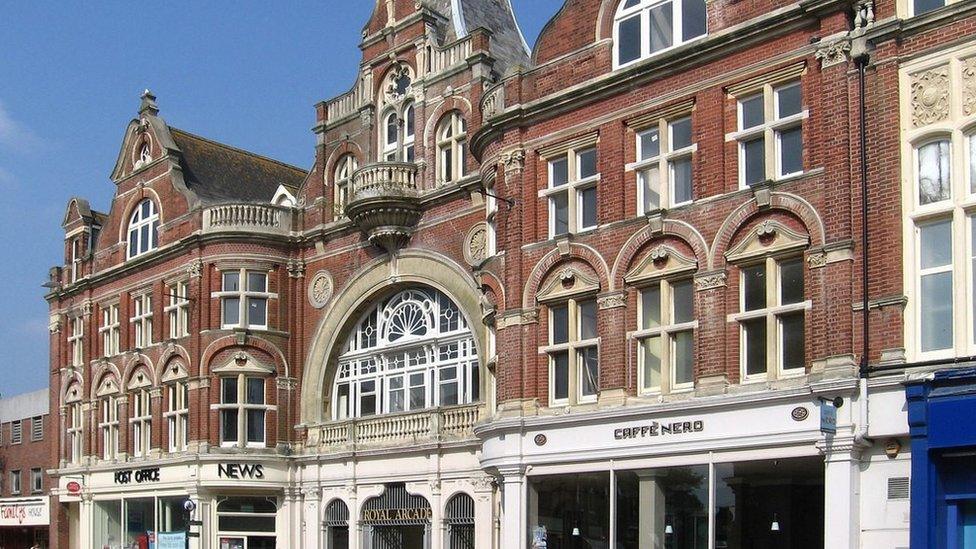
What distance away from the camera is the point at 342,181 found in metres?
37.4

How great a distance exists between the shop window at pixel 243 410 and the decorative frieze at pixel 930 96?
22.2 metres

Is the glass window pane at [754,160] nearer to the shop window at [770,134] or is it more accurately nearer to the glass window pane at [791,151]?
the shop window at [770,134]

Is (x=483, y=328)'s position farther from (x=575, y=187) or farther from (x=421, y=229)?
(x=575, y=187)

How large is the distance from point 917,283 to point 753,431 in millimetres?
3741

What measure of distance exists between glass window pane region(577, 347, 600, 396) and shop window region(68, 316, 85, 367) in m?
24.9

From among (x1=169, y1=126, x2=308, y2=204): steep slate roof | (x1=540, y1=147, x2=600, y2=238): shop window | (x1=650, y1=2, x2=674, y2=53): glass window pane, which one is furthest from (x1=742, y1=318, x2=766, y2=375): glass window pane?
(x1=169, y1=126, x2=308, y2=204): steep slate roof

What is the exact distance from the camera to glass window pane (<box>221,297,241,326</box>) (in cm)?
3803

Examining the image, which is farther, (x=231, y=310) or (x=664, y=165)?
(x=231, y=310)

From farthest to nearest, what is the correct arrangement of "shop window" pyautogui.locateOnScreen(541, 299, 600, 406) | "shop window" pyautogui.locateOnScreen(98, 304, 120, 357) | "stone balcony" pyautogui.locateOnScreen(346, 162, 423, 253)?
"shop window" pyautogui.locateOnScreen(98, 304, 120, 357), "stone balcony" pyautogui.locateOnScreen(346, 162, 423, 253), "shop window" pyautogui.locateOnScreen(541, 299, 600, 406)

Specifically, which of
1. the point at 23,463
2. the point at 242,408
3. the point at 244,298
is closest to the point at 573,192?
the point at 244,298

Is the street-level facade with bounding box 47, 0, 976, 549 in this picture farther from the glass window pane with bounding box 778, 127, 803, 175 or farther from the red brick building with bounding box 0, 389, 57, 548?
the red brick building with bounding box 0, 389, 57, 548

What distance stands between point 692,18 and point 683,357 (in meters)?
6.28

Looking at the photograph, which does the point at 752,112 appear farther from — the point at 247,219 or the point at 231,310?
the point at 231,310

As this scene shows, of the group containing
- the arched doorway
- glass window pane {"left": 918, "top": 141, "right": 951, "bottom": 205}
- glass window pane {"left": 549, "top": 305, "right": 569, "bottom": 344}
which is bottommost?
the arched doorway
